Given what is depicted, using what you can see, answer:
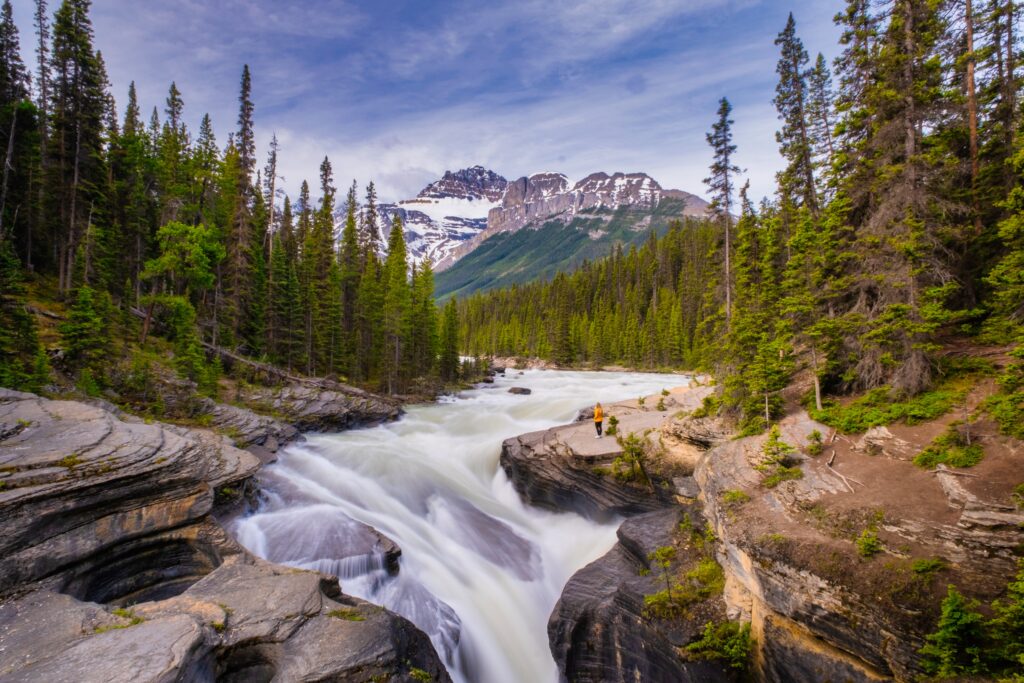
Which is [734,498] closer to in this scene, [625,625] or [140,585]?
[625,625]

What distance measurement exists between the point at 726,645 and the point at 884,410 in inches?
291

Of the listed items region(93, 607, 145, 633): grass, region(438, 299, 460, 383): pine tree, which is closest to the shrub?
region(93, 607, 145, 633): grass

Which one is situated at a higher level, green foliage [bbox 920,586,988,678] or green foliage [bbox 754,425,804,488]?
green foliage [bbox 754,425,804,488]

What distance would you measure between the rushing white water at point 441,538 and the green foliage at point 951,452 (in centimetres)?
968

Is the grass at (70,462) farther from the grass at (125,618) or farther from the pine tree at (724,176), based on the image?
the pine tree at (724,176)

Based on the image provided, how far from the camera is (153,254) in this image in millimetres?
32469

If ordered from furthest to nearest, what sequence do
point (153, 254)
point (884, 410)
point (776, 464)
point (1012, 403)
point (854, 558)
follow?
1. point (153, 254)
2. point (884, 410)
3. point (776, 464)
4. point (1012, 403)
5. point (854, 558)

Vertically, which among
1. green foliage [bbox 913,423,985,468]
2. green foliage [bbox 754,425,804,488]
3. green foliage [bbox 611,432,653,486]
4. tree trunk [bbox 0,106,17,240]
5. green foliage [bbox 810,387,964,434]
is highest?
tree trunk [bbox 0,106,17,240]

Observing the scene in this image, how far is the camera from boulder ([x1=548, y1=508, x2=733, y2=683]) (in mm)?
9288

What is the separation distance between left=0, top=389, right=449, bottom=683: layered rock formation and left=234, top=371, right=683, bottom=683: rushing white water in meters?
2.27

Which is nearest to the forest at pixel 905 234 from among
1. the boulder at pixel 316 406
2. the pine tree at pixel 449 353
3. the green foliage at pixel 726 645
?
the green foliage at pixel 726 645

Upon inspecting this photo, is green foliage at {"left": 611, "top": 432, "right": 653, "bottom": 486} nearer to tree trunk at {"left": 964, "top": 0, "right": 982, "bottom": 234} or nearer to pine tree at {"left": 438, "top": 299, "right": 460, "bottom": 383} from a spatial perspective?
tree trunk at {"left": 964, "top": 0, "right": 982, "bottom": 234}

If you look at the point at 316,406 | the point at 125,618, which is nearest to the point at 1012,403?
the point at 125,618

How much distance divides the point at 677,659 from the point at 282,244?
1682 inches
